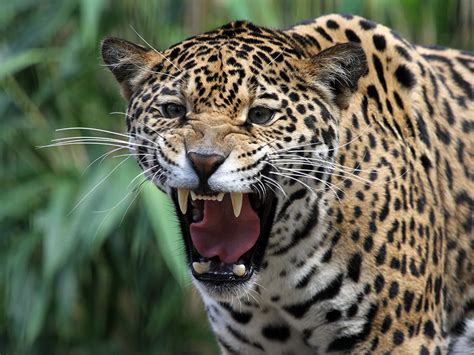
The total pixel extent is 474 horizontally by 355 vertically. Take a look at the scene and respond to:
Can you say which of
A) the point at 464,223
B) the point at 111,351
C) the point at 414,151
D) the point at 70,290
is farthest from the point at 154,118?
the point at 111,351

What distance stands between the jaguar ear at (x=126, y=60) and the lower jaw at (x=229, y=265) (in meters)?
0.58

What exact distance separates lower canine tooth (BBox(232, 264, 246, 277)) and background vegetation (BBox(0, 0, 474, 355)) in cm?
366

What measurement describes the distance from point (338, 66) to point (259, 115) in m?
0.44

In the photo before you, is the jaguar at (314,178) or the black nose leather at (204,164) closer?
the black nose leather at (204,164)

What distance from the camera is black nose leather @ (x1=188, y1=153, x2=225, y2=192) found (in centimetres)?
443

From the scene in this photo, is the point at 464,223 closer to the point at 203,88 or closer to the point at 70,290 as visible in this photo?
the point at 203,88

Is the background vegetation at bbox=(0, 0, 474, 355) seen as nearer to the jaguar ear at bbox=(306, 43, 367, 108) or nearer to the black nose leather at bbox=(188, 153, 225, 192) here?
the jaguar ear at bbox=(306, 43, 367, 108)

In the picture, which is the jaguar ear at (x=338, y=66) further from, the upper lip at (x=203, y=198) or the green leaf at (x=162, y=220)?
the green leaf at (x=162, y=220)

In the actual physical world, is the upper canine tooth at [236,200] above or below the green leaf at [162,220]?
above

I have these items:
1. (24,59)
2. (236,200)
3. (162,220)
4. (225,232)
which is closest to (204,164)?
(236,200)

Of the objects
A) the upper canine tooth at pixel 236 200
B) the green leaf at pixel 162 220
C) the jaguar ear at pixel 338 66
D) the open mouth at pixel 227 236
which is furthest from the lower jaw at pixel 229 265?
the green leaf at pixel 162 220

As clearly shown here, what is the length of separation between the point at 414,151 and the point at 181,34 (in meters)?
4.31

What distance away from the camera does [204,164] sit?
4.44m

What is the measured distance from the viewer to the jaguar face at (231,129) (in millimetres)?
4555
